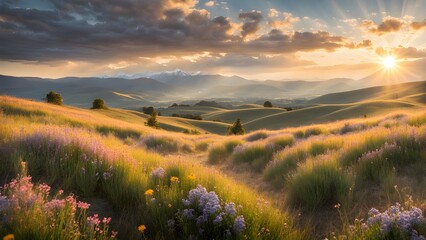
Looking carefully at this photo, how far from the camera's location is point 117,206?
177 inches

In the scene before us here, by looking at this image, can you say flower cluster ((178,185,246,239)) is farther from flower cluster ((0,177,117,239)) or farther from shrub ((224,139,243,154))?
shrub ((224,139,243,154))

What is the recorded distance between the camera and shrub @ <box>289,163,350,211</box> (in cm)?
570

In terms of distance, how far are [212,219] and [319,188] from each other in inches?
122

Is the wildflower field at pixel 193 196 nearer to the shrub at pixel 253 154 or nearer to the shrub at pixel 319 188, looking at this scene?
the shrub at pixel 319 188

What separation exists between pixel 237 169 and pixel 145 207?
755 cm

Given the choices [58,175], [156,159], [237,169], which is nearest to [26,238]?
[58,175]

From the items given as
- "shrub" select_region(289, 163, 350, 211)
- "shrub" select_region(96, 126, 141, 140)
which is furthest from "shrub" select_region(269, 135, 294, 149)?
"shrub" select_region(96, 126, 141, 140)

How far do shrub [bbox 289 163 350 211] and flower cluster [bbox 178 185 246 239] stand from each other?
100 inches

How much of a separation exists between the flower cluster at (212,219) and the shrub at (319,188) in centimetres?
255

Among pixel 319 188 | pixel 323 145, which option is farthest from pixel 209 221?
pixel 323 145

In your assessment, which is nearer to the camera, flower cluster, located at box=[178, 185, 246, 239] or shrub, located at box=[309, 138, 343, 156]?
flower cluster, located at box=[178, 185, 246, 239]

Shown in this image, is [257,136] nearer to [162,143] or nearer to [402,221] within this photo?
[162,143]

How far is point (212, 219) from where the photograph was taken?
12.3ft

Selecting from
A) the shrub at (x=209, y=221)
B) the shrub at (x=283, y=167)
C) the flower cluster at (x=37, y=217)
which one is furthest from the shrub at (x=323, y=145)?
the flower cluster at (x=37, y=217)
